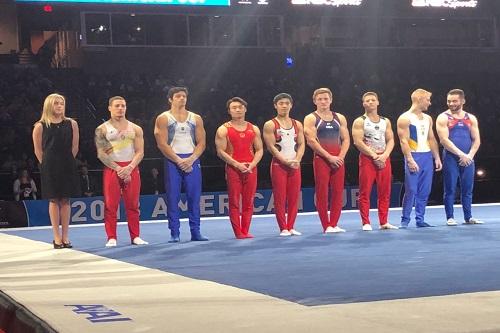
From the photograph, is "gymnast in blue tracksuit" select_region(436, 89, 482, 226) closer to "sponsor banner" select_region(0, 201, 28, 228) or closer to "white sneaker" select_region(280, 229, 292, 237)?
"white sneaker" select_region(280, 229, 292, 237)

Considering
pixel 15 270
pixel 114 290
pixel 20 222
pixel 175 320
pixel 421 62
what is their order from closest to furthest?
pixel 175 320 → pixel 114 290 → pixel 15 270 → pixel 20 222 → pixel 421 62

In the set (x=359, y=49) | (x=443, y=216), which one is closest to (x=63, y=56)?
(x=359, y=49)

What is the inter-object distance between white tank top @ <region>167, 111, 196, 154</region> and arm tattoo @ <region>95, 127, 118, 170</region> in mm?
627

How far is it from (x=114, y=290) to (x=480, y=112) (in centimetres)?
1974

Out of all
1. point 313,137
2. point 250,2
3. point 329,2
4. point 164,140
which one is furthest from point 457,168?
point 329,2

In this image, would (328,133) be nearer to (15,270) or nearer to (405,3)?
(15,270)

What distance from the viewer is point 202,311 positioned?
3787mm

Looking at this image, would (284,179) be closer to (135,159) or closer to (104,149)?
(135,159)

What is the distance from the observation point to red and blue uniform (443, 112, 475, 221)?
956cm

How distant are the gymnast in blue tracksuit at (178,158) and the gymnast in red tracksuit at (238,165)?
384 millimetres

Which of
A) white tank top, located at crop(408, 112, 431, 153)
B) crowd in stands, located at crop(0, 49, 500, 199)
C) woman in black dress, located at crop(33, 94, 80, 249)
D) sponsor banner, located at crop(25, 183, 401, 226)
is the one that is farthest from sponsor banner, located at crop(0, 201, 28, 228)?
white tank top, located at crop(408, 112, 431, 153)

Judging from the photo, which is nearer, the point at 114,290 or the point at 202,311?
the point at 202,311

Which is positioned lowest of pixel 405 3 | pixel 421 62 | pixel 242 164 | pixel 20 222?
pixel 20 222

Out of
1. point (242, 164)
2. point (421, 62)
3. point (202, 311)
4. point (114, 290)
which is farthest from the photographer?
point (421, 62)
